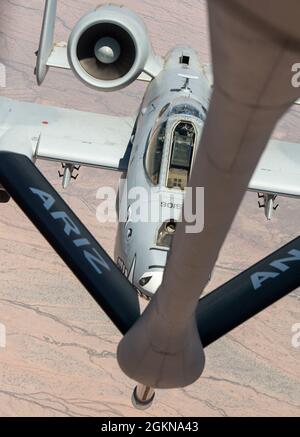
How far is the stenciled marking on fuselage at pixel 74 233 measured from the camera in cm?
552

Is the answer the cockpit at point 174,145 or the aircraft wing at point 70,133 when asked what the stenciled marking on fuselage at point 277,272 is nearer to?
the cockpit at point 174,145

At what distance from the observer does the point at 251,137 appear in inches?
94.2

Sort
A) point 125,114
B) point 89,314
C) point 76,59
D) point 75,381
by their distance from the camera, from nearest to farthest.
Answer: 1. point 76,59
2. point 75,381
3. point 89,314
4. point 125,114

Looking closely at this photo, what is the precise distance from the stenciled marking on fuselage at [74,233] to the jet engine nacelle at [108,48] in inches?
209

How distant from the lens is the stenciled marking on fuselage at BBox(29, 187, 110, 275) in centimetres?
552

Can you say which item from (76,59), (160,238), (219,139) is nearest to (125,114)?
(76,59)

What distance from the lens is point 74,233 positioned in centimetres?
572

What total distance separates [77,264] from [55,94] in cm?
1540

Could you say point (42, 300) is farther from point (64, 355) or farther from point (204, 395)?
point (204, 395)

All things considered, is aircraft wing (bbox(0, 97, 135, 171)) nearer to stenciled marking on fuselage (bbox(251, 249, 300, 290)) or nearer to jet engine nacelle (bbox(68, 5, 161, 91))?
jet engine nacelle (bbox(68, 5, 161, 91))

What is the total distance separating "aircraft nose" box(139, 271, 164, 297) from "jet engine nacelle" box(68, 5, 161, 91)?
176 inches

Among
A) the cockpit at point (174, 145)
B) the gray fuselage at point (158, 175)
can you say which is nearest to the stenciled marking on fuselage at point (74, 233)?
the gray fuselage at point (158, 175)

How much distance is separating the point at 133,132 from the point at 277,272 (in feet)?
20.7

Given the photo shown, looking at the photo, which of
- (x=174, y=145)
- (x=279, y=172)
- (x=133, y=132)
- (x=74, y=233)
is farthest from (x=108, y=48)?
(x=74, y=233)
